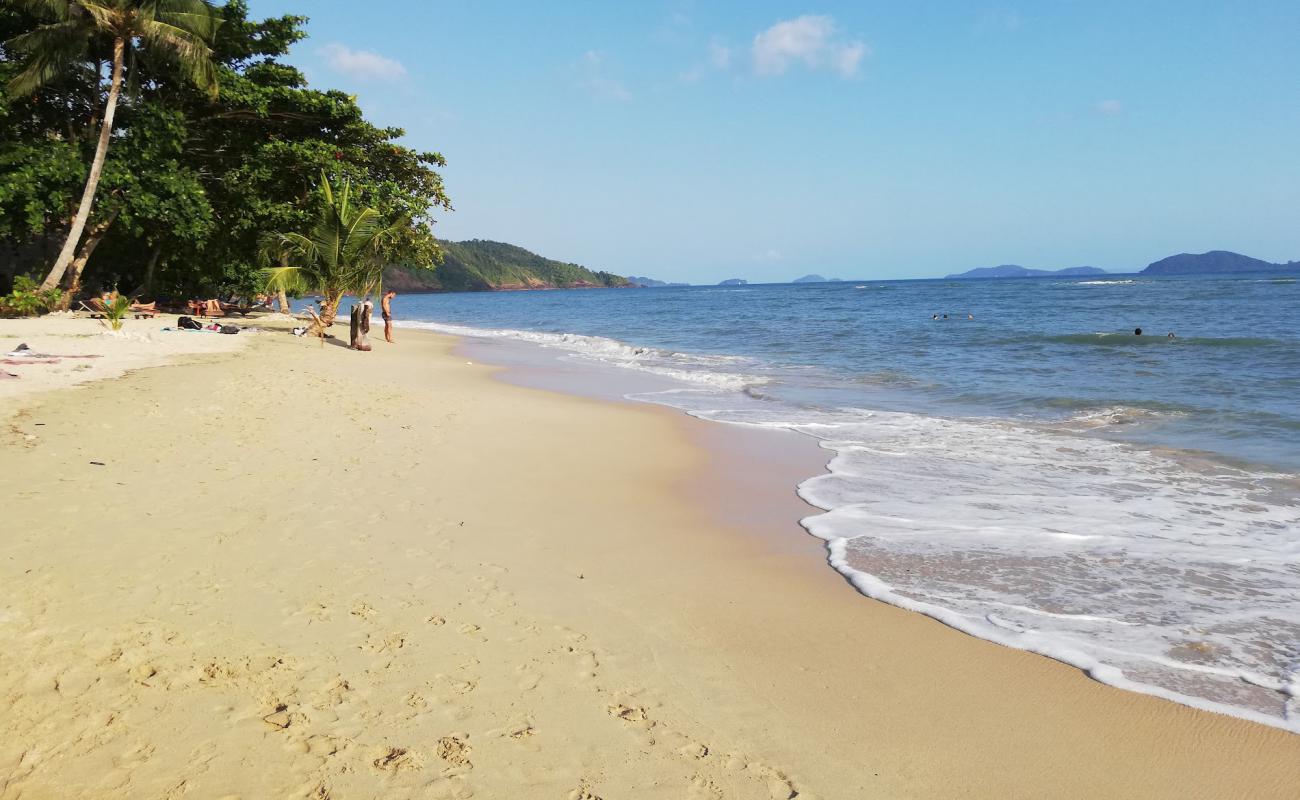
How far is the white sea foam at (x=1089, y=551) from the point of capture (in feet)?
12.2

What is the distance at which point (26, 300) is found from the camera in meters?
17.3

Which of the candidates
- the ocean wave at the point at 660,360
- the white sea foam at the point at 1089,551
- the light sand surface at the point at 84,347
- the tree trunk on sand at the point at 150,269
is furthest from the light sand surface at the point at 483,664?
the tree trunk on sand at the point at 150,269

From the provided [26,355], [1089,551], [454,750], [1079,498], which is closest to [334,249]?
[26,355]

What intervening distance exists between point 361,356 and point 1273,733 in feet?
55.4

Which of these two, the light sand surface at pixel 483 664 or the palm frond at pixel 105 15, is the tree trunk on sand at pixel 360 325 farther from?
the light sand surface at pixel 483 664

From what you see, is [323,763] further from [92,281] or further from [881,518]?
[92,281]

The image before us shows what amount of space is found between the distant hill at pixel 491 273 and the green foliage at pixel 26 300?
98.8 meters

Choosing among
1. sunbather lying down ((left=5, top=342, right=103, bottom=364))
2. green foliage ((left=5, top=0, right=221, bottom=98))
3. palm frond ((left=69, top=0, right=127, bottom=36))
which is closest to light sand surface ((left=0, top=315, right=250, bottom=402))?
sunbather lying down ((left=5, top=342, right=103, bottom=364))

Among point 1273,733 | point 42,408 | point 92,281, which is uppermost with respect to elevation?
point 92,281

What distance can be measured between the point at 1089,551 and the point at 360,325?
17.1m

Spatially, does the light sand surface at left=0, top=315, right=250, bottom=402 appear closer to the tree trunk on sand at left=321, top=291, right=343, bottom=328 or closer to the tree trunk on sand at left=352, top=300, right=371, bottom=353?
the tree trunk on sand at left=352, top=300, right=371, bottom=353

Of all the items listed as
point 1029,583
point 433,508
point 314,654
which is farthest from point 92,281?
point 1029,583

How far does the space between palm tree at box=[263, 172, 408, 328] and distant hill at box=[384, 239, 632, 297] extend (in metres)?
96.9

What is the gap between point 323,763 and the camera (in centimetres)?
265
